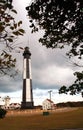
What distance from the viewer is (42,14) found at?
12352mm

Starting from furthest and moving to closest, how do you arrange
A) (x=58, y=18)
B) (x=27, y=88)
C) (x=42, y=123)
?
(x=27, y=88), (x=42, y=123), (x=58, y=18)

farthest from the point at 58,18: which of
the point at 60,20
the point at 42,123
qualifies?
the point at 42,123

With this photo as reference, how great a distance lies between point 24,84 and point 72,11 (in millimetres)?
71353

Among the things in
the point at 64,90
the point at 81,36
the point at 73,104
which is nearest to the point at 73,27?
the point at 81,36

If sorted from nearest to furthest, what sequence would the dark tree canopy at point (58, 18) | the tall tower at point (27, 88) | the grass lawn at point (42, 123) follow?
the dark tree canopy at point (58, 18), the grass lawn at point (42, 123), the tall tower at point (27, 88)

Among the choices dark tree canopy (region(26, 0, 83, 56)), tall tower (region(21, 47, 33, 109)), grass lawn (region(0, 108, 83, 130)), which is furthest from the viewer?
tall tower (region(21, 47, 33, 109))

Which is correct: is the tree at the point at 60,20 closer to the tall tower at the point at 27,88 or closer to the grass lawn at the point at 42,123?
the grass lawn at the point at 42,123

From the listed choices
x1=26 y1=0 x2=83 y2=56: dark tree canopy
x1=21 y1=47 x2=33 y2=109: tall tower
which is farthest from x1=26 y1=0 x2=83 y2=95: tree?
x1=21 y1=47 x2=33 y2=109: tall tower

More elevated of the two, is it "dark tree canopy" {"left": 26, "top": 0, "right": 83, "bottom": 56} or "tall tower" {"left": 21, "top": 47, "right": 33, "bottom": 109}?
"tall tower" {"left": 21, "top": 47, "right": 33, "bottom": 109}

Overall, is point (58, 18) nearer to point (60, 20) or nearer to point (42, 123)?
point (60, 20)

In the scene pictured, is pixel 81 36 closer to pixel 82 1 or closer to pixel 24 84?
pixel 82 1

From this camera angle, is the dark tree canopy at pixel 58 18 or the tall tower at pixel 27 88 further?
the tall tower at pixel 27 88

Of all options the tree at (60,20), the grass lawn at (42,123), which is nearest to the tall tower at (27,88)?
the grass lawn at (42,123)

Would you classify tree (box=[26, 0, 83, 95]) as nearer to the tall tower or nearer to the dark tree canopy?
the dark tree canopy
